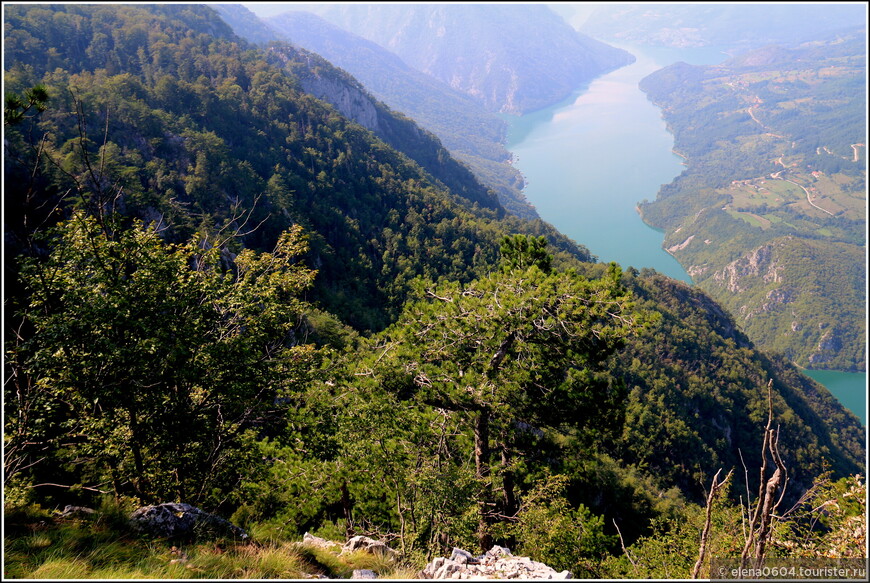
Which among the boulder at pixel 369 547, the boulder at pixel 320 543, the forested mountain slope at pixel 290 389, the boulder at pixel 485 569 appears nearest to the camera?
the boulder at pixel 485 569

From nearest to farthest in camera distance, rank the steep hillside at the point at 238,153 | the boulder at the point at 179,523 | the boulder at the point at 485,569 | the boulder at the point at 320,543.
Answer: the boulder at the point at 485,569
the boulder at the point at 179,523
the boulder at the point at 320,543
the steep hillside at the point at 238,153

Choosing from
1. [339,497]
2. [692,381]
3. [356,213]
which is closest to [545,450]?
[339,497]

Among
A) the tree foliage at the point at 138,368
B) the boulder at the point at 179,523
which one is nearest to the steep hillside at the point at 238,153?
the tree foliage at the point at 138,368

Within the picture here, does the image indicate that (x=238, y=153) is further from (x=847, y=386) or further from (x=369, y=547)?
(x=847, y=386)

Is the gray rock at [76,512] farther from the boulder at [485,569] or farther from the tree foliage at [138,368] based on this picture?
the boulder at [485,569]

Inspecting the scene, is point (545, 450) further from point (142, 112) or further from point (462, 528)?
point (142, 112)

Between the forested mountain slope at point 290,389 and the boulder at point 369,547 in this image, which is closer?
the forested mountain slope at point 290,389
